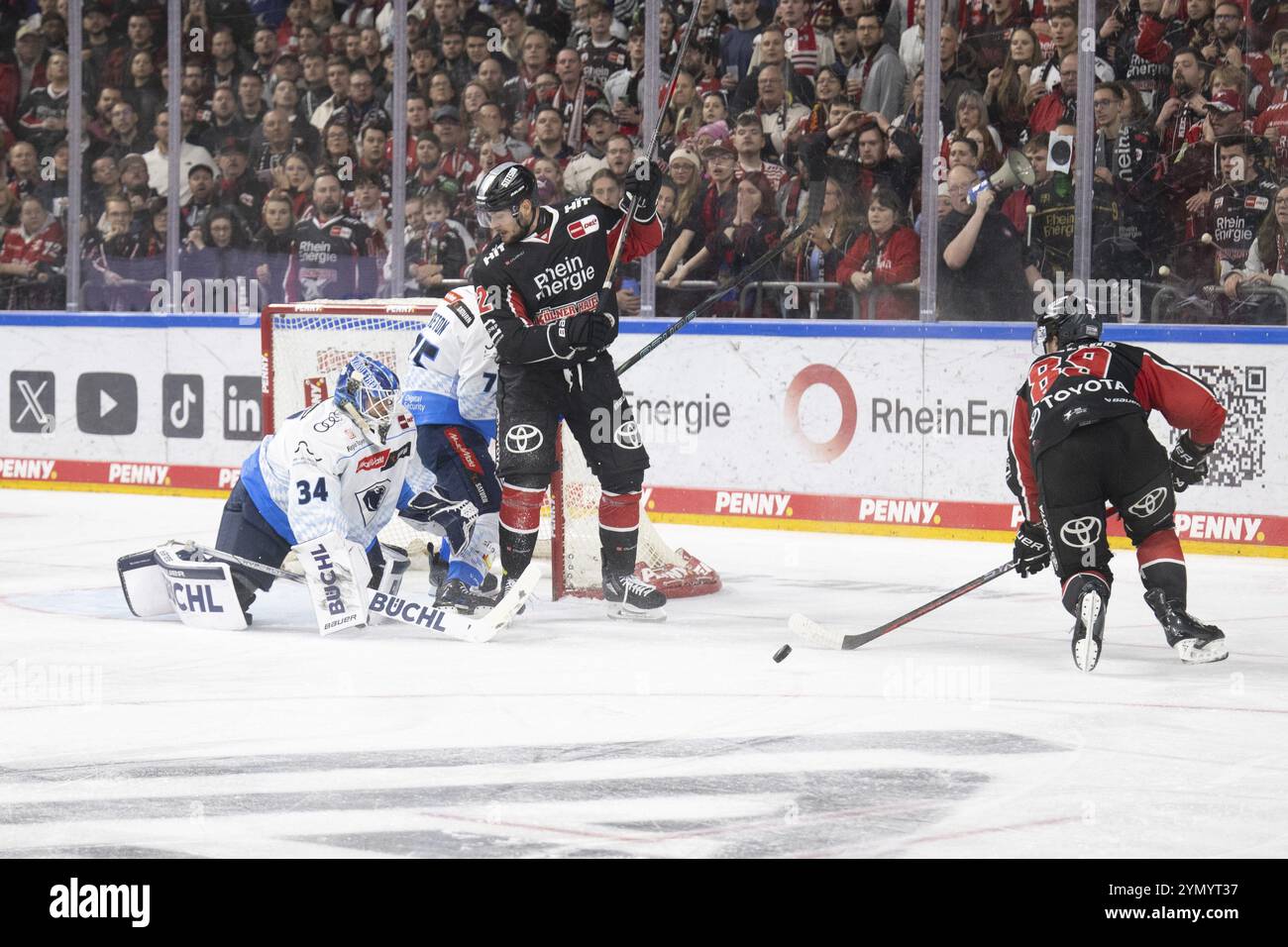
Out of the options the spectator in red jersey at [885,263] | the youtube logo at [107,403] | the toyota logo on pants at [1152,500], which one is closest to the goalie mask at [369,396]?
the toyota logo on pants at [1152,500]

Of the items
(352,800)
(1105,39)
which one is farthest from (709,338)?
(352,800)

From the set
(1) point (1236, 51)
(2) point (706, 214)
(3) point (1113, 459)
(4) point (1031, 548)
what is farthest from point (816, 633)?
(2) point (706, 214)

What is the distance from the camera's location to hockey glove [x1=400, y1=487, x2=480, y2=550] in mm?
6477

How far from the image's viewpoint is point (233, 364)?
10.6 meters

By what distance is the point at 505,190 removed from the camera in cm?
606

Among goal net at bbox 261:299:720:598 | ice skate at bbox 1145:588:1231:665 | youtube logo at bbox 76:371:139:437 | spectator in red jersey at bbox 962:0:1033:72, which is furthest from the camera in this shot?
youtube logo at bbox 76:371:139:437

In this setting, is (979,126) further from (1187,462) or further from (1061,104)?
(1187,462)

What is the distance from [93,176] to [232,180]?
94 centimetres

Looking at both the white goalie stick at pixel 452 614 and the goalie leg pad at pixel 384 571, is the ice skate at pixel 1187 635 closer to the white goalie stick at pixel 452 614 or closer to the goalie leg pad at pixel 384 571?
the white goalie stick at pixel 452 614

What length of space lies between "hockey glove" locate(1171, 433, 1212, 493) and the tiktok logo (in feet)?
21.7

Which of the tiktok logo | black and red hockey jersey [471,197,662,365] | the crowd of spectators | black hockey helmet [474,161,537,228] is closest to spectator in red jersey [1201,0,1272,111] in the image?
the crowd of spectators

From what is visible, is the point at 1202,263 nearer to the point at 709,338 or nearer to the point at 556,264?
the point at 709,338

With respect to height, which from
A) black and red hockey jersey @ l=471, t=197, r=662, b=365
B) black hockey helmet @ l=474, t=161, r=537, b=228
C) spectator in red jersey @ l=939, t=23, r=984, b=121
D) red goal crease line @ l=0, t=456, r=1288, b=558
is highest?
spectator in red jersey @ l=939, t=23, r=984, b=121

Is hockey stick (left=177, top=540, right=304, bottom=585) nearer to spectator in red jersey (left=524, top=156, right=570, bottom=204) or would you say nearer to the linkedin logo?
spectator in red jersey (left=524, top=156, right=570, bottom=204)
